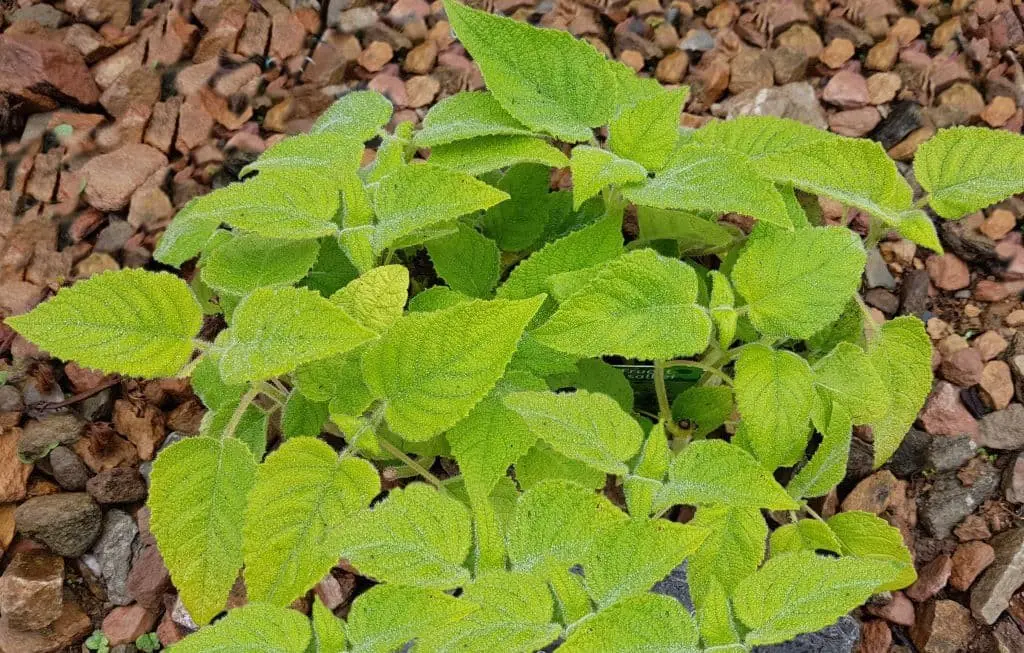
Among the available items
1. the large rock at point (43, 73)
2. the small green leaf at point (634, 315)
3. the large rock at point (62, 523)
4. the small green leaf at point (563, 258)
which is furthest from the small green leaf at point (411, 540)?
the large rock at point (43, 73)

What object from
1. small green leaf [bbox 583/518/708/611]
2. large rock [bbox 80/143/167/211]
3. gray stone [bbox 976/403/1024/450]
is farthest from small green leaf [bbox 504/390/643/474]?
large rock [bbox 80/143/167/211]

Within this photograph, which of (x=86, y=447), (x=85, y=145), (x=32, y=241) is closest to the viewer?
(x=86, y=447)

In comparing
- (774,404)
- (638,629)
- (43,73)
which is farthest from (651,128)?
(43,73)

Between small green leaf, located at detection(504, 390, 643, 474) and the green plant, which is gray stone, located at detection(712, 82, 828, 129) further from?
small green leaf, located at detection(504, 390, 643, 474)

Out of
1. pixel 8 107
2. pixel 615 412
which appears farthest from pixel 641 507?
→ pixel 8 107

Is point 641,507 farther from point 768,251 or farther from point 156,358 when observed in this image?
point 156,358
